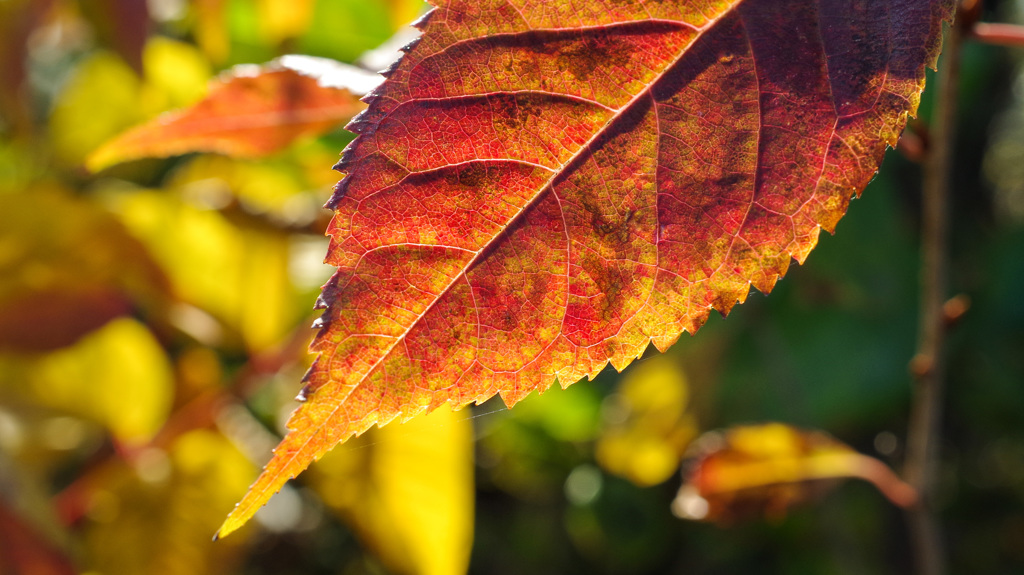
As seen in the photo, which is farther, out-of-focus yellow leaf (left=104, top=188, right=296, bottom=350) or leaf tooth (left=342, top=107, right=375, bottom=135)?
out-of-focus yellow leaf (left=104, top=188, right=296, bottom=350)

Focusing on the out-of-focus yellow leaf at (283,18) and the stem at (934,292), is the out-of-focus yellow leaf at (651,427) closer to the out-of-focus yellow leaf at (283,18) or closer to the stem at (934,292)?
the stem at (934,292)

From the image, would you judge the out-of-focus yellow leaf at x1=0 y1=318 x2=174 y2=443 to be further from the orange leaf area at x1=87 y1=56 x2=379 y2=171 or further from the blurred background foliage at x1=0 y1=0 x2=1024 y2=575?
the orange leaf area at x1=87 y1=56 x2=379 y2=171

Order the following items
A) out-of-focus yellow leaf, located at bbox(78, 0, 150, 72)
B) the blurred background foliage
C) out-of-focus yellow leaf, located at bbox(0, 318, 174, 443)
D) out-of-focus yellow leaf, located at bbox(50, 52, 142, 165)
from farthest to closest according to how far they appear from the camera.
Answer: out-of-focus yellow leaf, located at bbox(50, 52, 142, 165) → out-of-focus yellow leaf, located at bbox(0, 318, 174, 443) → the blurred background foliage → out-of-focus yellow leaf, located at bbox(78, 0, 150, 72)

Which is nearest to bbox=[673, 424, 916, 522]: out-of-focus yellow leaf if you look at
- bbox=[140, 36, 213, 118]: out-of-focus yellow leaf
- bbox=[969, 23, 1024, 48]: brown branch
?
bbox=[969, 23, 1024, 48]: brown branch

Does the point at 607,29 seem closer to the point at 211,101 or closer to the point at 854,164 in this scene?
the point at 854,164

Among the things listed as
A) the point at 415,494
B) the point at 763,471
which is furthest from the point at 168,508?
the point at 763,471

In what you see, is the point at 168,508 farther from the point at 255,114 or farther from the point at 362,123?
the point at 362,123
